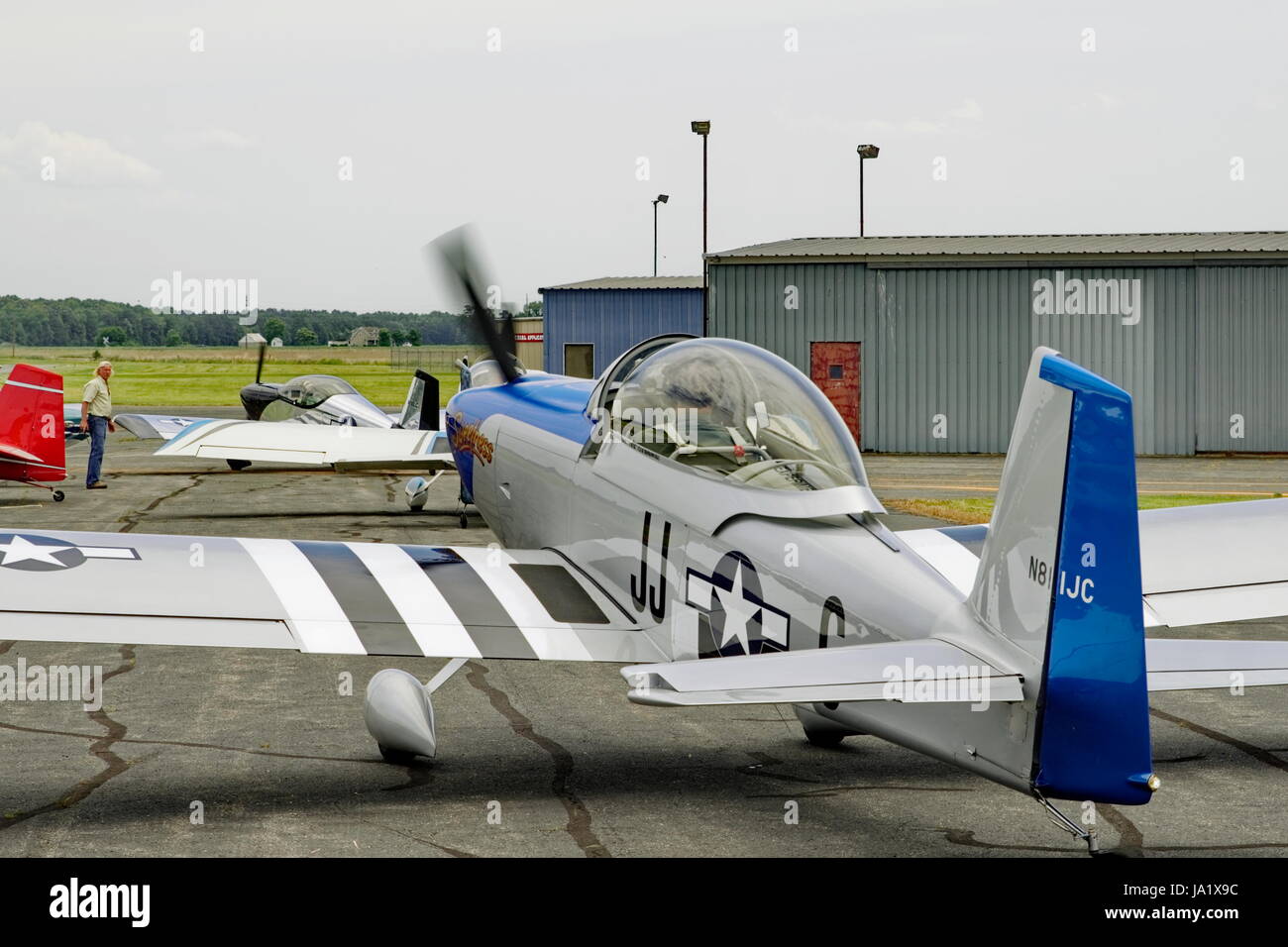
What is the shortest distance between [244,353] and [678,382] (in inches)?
3963

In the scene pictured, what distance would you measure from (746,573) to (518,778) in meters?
1.56

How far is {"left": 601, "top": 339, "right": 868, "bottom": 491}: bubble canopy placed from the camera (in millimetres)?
6074

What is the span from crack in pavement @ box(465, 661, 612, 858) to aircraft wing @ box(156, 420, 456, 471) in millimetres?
9126

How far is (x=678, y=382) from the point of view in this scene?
6.77 m

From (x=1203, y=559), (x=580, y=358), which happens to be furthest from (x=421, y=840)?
(x=580, y=358)

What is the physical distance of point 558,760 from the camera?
22.1ft

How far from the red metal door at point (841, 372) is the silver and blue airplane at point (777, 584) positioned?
2112 cm

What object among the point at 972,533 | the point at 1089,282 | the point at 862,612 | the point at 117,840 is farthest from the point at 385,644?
the point at 1089,282

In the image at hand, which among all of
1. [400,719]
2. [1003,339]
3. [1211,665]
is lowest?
[400,719]

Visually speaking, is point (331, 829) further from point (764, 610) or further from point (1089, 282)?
point (1089, 282)

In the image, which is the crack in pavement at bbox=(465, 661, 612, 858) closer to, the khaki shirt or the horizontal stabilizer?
the horizontal stabilizer

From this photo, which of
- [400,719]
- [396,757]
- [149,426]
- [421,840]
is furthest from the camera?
[149,426]

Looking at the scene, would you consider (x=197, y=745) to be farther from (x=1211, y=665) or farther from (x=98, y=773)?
(x=1211, y=665)

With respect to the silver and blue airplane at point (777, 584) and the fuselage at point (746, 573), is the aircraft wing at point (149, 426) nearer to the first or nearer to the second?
the silver and blue airplane at point (777, 584)
